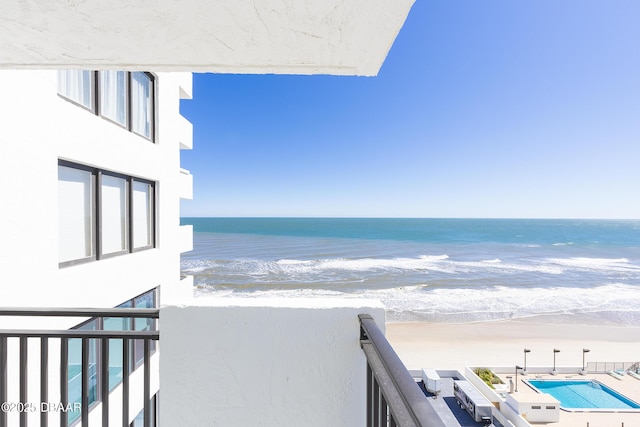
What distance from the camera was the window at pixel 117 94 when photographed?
3773 millimetres

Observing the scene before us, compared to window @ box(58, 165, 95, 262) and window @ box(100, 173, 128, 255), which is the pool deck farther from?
window @ box(58, 165, 95, 262)

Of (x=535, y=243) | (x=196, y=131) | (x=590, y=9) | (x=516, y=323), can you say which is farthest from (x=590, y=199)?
(x=196, y=131)

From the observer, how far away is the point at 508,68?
65.5 ft

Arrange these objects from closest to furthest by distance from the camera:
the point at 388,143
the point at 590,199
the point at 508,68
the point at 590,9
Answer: the point at 590,9, the point at 508,68, the point at 388,143, the point at 590,199

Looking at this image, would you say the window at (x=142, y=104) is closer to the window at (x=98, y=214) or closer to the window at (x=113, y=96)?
the window at (x=113, y=96)

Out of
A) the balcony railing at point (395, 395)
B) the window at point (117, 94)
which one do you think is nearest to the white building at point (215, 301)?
the balcony railing at point (395, 395)

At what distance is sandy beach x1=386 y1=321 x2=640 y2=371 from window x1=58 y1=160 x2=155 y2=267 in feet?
27.7

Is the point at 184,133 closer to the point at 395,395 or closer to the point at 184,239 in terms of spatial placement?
the point at 184,239

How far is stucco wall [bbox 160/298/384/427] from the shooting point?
1.51 metres

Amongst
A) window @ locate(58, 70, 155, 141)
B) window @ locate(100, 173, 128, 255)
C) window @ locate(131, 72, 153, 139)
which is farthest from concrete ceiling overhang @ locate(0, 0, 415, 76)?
window @ locate(131, 72, 153, 139)

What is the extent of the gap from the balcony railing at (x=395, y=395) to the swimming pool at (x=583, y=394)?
33.6 ft

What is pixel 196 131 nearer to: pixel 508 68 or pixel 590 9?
pixel 508 68

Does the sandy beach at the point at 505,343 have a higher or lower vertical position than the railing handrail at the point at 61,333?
lower

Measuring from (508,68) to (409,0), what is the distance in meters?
23.3
